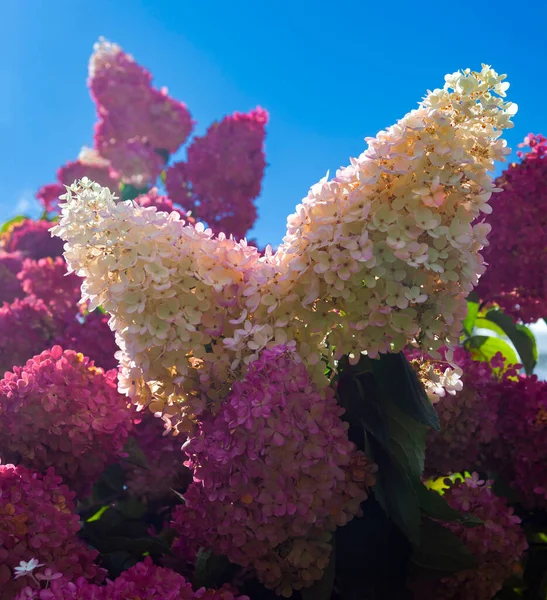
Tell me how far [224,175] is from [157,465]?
762mm

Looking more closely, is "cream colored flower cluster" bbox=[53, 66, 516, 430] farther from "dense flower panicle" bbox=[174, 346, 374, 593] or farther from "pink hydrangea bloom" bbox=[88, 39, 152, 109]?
"pink hydrangea bloom" bbox=[88, 39, 152, 109]

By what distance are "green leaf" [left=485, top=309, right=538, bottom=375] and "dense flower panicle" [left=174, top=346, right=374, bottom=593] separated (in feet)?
2.88

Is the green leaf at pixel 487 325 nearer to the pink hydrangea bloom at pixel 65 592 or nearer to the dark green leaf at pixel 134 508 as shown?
the dark green leaf at pixel 134 508

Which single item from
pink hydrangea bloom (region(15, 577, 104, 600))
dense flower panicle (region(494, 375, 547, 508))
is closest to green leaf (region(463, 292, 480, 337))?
dense flower panicle (region(494, 375, 547, 508))

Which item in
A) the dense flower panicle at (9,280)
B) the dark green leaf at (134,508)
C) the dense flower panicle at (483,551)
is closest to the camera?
the dense flower panicle at (483,551)

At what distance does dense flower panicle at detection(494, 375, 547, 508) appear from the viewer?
3.60 ft

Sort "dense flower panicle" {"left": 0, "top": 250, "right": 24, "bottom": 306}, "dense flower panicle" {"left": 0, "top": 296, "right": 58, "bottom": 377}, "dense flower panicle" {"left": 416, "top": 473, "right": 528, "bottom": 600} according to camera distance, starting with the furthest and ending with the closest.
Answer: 1. "dense flower panicle" {"left": 0, "top": 250, "right": 24, "bottom": 306}
2. "dense flower panicle" {"left": 0, "top": 296, "right": 58, "bottom": 377}
3. "dense flower panicle" {"left": 416, "top": 473, "right": 528, "bottom": 600}

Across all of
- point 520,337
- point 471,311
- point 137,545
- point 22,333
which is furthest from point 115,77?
point 137,545

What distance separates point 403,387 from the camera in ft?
2.84

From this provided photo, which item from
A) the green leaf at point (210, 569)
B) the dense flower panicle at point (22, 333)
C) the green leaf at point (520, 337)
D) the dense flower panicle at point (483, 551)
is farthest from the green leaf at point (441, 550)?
the dense flower panicle at point (22, 333)

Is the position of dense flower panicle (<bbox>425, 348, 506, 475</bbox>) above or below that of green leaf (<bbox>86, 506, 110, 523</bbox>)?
above

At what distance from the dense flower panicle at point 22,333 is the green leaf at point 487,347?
36.6 inches

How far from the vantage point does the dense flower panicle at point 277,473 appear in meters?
0.75

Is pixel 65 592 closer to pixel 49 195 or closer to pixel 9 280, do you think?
pixel 9 280
